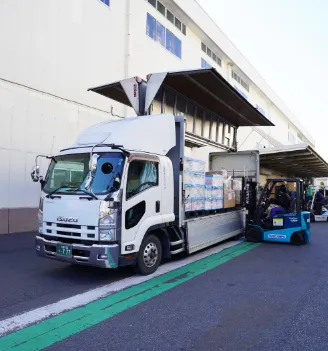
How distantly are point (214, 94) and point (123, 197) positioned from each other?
20.6 feet

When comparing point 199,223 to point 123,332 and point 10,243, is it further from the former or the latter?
point 10,243

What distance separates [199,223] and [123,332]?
4.32 m

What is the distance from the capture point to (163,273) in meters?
6.49

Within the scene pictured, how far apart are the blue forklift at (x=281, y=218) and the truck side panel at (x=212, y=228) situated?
45 cm

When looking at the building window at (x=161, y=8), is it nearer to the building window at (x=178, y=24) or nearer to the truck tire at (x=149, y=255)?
the building window at (x=178, y=24)

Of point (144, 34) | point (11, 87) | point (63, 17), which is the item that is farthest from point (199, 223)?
point (144, 34)

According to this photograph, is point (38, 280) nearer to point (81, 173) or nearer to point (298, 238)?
point (81, 173)

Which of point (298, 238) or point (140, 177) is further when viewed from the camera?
point (298, 238)

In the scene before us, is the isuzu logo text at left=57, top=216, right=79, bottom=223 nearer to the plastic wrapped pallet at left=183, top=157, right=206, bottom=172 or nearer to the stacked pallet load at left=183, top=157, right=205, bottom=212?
the stacked pallet load at left=183, top=157, right=205, bottom=212

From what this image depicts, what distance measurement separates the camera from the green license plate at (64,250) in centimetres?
566

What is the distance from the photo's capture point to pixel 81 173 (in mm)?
5941

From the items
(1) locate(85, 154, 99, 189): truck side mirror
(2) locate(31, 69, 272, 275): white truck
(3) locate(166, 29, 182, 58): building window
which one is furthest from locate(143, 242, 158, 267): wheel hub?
(3) locate(166, 29, 182, 58): building window

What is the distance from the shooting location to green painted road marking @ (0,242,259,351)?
3.68 meters

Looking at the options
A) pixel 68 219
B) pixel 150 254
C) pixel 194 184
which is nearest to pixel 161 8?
pixel 194 184
